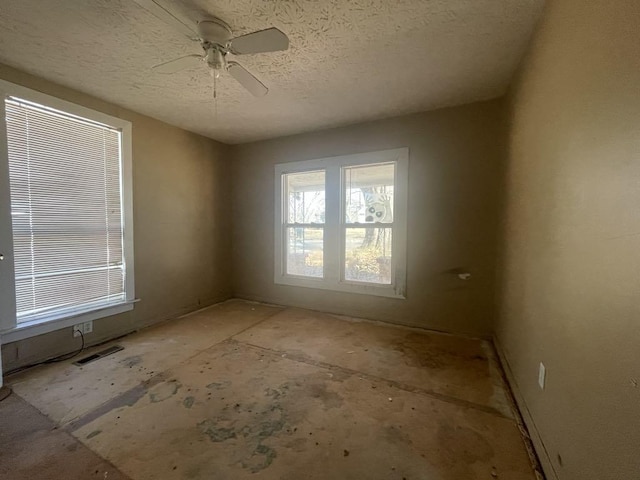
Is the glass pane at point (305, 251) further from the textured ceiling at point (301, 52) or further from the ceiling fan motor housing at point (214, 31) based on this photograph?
the ceiling fan motor housing at point (214, 31)

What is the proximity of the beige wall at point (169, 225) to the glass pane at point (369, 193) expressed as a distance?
203 centimetres

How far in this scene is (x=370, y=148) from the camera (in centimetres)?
339

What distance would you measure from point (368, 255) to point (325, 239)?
629mm

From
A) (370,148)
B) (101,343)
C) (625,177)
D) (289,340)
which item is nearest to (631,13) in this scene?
(625,177)

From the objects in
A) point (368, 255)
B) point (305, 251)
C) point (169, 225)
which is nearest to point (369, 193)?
point (368, 255)

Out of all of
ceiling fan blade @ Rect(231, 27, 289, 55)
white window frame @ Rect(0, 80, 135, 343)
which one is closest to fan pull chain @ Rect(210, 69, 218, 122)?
ceiling fan blade @ Rect(231, 27, 289, 55)

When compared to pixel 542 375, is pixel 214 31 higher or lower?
higher

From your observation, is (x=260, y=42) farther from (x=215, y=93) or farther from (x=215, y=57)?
(x=215, y=93)

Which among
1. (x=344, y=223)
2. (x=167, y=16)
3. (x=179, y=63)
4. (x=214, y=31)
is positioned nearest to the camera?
(x=167, y=16)

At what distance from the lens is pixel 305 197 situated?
392 cm

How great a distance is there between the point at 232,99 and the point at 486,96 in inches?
100.0

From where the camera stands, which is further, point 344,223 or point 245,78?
point 344,223

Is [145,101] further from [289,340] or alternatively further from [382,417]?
[382,417]

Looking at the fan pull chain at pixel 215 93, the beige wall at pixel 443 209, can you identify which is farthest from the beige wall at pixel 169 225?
the beige wall at pixel 443 209
